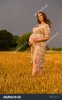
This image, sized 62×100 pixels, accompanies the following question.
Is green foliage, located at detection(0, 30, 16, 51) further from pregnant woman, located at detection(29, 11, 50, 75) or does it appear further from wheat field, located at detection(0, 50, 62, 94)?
pregnant woman, located at detection(29, 11, 50, 75)

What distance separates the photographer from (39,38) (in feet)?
21.6

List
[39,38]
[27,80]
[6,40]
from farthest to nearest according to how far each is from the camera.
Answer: [6,40]
[39,38]
[27,80]

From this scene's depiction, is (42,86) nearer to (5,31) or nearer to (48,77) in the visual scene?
(48,77)

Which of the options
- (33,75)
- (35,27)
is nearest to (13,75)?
(33,75)

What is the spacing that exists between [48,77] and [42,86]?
0.62m

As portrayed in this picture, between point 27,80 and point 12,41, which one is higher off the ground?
point 12,41

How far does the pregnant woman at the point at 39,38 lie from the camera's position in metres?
6.55

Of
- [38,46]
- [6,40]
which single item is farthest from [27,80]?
[6,40]

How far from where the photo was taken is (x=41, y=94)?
582cm

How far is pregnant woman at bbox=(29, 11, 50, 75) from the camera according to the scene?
21.5ft

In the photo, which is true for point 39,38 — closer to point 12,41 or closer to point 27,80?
point 27,80

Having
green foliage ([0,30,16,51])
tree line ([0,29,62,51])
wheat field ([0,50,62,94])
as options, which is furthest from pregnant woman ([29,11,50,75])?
green foliage ([0,30,16,51])

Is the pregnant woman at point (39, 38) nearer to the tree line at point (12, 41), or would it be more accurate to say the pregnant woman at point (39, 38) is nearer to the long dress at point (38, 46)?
the long dress at point (38, 46)

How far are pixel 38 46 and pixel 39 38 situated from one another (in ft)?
0.49
